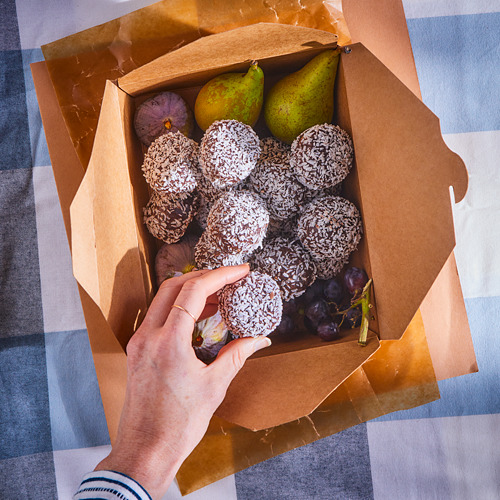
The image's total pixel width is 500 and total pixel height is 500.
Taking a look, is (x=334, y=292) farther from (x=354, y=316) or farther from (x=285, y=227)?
(x=285, y=227)

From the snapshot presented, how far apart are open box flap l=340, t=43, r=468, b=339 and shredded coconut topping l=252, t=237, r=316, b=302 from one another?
128mm

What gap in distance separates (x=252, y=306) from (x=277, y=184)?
0.25 meters

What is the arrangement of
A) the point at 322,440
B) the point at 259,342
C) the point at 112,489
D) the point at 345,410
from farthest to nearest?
the point at 322,440 → the point at 345,410 → the point at 259,342 → the point at 112,489

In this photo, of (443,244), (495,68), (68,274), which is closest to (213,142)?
(443,244)

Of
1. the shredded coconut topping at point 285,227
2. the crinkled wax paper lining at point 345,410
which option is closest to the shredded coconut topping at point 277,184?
the shredded coconut topping at point 285,227

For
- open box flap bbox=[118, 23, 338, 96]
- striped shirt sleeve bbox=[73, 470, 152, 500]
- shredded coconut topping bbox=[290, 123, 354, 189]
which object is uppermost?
open box flap bbox=[118, 23, 338, 96]

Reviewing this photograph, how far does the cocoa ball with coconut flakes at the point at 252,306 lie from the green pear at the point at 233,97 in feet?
1.08

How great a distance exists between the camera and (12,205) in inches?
41.7

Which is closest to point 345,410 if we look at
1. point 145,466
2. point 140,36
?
point 145,466

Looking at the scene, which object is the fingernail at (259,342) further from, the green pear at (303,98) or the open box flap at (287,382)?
the green pear at (303,98)

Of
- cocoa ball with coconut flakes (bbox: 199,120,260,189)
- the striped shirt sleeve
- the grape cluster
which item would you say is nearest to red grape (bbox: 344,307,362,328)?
the grape cluster

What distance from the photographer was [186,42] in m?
0.85

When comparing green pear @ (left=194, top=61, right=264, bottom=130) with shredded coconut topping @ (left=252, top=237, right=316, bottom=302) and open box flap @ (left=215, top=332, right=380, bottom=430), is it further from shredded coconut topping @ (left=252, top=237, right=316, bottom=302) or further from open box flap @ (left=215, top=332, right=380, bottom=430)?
open box flap @ (left=215, top=332, right=380, bottom=430)

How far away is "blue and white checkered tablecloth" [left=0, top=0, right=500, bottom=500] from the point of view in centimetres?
100
